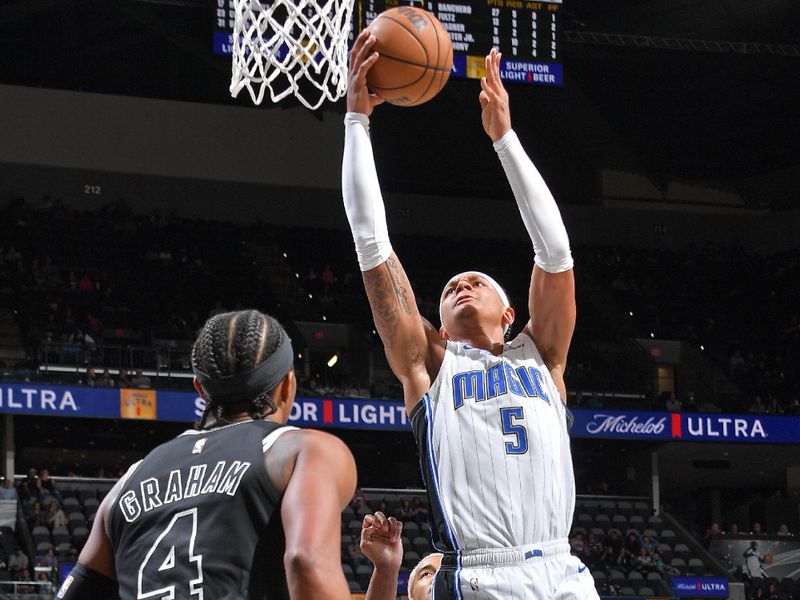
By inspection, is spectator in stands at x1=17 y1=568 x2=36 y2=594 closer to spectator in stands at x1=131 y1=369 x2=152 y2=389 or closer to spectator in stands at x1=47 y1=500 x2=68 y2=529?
spectator in stands at x1=47 y1=500 x2=68 y2=529

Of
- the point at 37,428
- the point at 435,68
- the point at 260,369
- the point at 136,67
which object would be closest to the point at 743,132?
the point at 136,67

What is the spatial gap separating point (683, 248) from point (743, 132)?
9.88ft

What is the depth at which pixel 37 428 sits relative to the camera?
20.1m

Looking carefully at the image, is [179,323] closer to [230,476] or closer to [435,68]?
[435,68]

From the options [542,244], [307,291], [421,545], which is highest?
[307,291]

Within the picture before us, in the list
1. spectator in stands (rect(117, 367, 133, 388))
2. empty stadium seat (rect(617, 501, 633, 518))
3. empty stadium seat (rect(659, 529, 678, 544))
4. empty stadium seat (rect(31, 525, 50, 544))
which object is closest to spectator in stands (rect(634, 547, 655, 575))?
empty stadium seat (rect(659, 529, 678, 544))

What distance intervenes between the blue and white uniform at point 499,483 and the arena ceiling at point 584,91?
51.1 feet

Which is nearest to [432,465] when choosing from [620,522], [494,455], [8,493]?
[494,455]

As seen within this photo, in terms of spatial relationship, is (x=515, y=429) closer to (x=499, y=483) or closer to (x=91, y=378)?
(x=499, y=483)

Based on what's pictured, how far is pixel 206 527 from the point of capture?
7.98 ft

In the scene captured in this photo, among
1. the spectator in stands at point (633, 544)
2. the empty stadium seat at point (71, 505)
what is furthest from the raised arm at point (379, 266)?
the spectator in stands at point (633, 544)

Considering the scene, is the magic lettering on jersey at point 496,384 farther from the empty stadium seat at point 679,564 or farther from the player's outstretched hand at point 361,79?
the empty stadium seat at point 679,564

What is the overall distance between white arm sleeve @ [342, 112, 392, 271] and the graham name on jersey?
4.61 ft

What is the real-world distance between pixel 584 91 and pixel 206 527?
22.9 m
